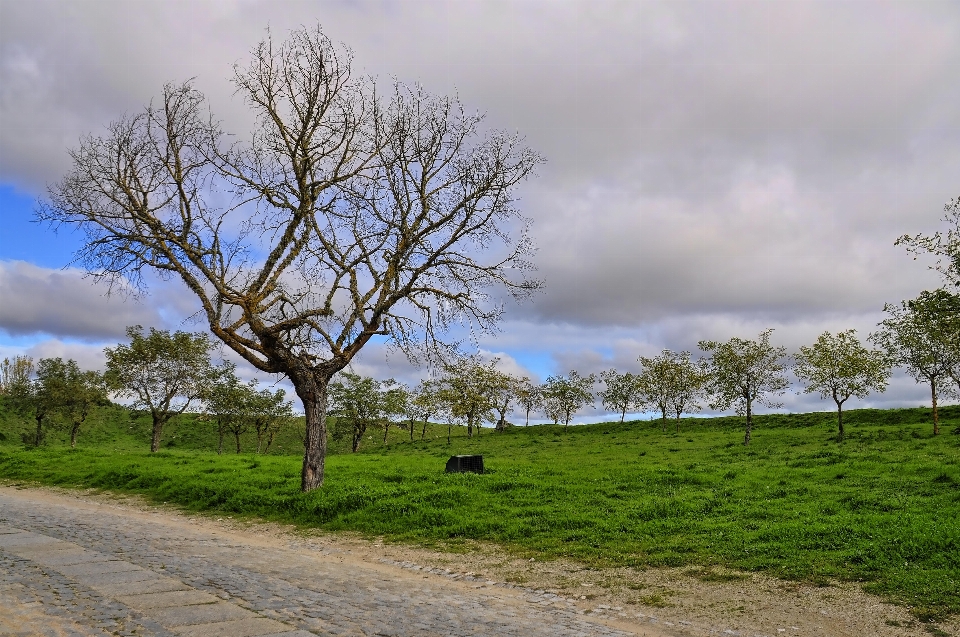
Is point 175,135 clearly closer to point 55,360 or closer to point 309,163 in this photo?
point 309,163

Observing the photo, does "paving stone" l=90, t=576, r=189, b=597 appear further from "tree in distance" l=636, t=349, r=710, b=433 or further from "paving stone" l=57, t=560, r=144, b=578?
"tree in distance" l=636, t=349, r=710, b=433

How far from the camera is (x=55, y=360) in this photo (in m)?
56.3

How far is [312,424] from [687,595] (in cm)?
1314

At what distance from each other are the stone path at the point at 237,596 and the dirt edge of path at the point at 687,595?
521 millimetres

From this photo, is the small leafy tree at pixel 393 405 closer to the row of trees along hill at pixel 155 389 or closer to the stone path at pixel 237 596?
the row of trees along hill at pixel 155 389

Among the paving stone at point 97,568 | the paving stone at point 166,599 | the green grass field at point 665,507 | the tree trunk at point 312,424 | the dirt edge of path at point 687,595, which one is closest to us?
the paving stone at point 166,599

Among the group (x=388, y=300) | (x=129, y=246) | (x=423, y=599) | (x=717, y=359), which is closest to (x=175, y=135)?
(x=129, y=246)

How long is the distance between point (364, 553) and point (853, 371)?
3904cm

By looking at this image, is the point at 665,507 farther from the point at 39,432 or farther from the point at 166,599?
the point at 39,432

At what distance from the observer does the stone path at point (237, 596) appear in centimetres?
703

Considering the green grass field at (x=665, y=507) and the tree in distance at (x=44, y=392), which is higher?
the tree in distance at (x=44, y=392)

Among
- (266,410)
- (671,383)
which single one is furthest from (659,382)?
(266,410)

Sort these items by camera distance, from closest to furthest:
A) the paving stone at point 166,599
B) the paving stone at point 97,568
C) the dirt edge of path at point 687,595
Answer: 1. the paving stone at point 166,599
2. the dirt edge of path at point 687,595
3. the paving stone at point 97,568

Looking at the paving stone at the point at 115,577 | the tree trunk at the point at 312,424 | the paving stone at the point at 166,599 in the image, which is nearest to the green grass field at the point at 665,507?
the tree trunk at the point at 312,424
